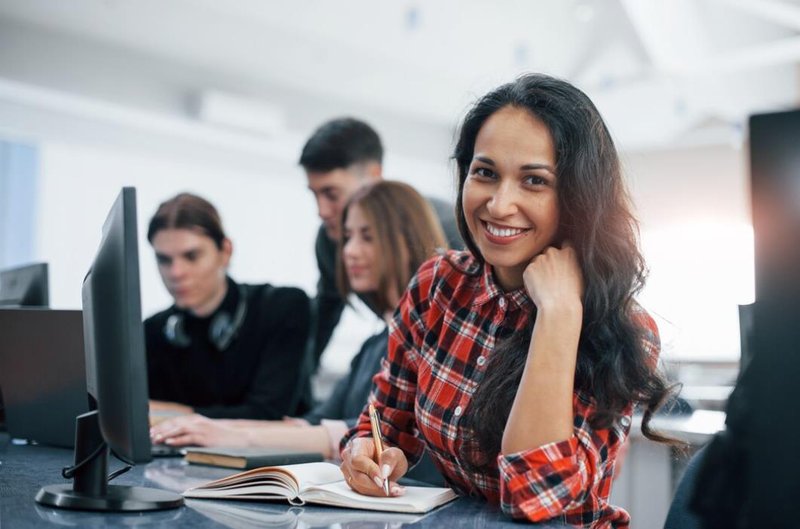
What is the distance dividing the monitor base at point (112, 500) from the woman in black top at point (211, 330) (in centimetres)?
123

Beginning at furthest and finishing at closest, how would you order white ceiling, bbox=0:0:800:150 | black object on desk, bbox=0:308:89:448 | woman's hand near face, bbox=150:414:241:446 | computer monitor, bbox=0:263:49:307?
1. white ceiling, bbox=0:0:800:150
2. computer monitor, bbox=0:263:49:307
3. woman's hand near face, bbox=150:414:241:446
4. black object on desk, bbox=0:308:89:448

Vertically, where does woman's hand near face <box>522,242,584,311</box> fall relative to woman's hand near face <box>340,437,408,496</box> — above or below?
above

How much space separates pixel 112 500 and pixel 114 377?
199mm

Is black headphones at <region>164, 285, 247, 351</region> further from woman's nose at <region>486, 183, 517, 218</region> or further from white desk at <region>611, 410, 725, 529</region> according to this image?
white desk at <region>611, 410, 725, 529</region>

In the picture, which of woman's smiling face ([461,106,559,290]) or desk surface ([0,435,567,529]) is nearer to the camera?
desk surface ([0,435,567,529])

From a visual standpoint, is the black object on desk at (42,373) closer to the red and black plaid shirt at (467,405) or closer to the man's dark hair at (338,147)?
the red and black plaid shirt at (467,405)

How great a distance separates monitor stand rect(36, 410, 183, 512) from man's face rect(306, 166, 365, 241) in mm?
1513

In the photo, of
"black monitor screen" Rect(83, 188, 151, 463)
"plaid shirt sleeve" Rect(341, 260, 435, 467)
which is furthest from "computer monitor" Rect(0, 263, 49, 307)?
"black monitor screen" Rect(83, 188, 151, 463)

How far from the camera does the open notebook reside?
1200 millimetres

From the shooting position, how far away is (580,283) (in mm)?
1321

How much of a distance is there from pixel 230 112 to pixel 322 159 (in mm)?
3257

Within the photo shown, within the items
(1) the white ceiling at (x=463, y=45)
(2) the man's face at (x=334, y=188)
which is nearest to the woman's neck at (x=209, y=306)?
(2) the man's face at (x=334, y=188)

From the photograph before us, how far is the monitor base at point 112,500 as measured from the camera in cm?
114

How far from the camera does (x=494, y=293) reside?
56.1 inches
